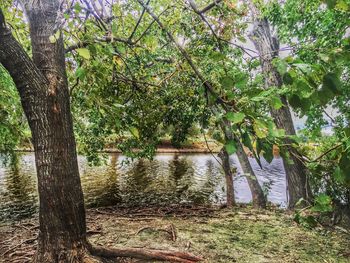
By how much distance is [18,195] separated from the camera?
11.8 meters

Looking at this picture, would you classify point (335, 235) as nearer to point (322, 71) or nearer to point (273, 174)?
point (322, 71)

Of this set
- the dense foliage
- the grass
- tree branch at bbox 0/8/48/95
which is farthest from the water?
tree branch at bbox 0/8/48/95

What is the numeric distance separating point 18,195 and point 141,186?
545 cm

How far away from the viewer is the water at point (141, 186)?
1083 centimetres

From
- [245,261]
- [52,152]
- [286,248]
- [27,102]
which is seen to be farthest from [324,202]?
[286,248]

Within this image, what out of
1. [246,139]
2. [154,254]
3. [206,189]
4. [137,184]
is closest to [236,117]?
[246,139]

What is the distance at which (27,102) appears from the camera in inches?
119

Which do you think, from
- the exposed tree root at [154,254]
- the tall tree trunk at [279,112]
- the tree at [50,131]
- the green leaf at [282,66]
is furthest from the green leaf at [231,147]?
the tall tree trunk at [279,112]

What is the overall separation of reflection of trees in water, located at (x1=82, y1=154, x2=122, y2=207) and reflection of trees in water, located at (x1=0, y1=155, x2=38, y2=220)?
212cm

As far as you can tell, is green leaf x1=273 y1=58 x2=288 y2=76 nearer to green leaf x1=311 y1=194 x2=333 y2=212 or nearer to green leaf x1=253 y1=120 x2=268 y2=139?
green leaf x1=253 y1=120 x2=268 y2=139

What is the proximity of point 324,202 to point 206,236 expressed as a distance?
14.3 ft

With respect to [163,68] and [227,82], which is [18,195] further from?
[227,82]

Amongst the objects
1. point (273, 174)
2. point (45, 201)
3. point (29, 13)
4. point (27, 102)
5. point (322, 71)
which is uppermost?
point (29, 13)

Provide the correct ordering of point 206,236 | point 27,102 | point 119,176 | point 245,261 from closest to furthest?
point 27,102
point 245,261
point 206,236
point 119,176
